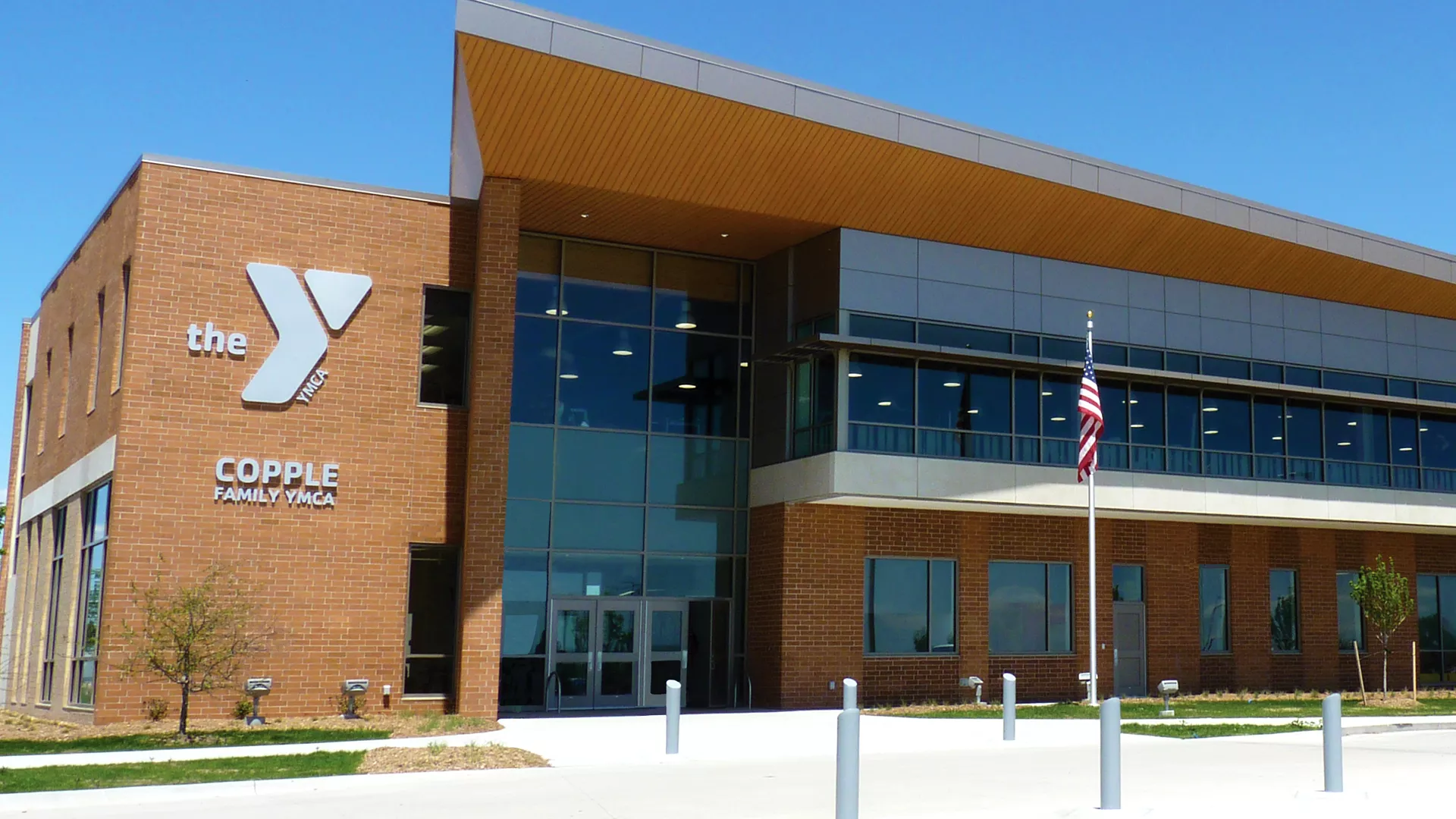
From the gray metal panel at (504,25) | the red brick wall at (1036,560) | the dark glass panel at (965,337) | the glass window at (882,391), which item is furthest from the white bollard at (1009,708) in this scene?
the gray metal panel at (504,25)

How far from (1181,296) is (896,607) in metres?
10.1

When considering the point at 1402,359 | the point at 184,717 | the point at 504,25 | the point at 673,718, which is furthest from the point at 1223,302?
the point at 184,717

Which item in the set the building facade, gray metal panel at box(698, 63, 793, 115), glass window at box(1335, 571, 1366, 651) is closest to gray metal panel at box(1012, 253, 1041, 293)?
the building facade

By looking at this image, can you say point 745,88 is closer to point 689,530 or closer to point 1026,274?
point 1026,274

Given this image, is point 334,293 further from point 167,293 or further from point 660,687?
point 660,687

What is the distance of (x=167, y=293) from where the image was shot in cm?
2312

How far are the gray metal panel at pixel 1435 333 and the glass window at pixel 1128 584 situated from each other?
35.0 ft

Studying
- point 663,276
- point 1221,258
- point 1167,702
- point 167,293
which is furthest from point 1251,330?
point 167,293

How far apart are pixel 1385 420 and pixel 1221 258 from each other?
22.8 feet

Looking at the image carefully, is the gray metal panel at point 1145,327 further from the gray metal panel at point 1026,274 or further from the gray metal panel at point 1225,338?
the gray metal panel at point 1026,274

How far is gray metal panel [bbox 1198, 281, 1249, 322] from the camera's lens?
31.1 meters

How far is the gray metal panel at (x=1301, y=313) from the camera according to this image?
3228 centimetres

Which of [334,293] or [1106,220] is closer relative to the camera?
[334,293]

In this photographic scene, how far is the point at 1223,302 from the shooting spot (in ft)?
103
